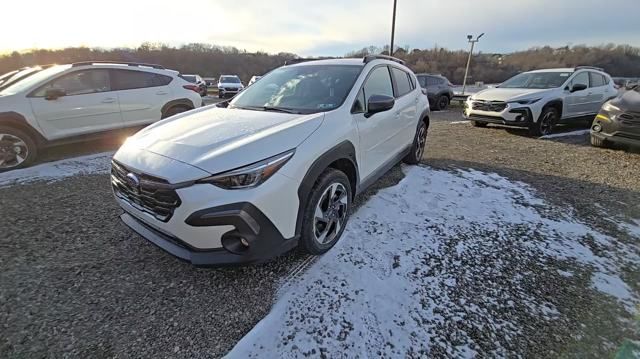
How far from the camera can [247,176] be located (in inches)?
80.1

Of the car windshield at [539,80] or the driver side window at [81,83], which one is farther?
the car windshield at [539,80]

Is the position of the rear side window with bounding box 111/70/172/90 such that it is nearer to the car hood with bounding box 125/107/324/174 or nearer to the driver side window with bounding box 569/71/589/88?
the car hood with bounding box 125/107/324/174

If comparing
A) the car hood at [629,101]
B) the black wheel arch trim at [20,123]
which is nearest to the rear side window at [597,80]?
the car hood at [629,101]

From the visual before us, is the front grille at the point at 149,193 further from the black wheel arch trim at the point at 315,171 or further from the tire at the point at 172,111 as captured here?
the tire at the point at 172,111

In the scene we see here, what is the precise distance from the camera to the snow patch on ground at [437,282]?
197 centimetres

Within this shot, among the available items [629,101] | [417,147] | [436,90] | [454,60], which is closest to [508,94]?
[629,101]

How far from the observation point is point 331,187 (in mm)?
2703

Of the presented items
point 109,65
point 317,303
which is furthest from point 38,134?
point 317,303

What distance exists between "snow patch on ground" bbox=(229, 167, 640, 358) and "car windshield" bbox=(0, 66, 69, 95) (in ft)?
18.9

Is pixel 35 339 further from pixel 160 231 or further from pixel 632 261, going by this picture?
pixel 632 261

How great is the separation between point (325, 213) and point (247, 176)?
91 cm

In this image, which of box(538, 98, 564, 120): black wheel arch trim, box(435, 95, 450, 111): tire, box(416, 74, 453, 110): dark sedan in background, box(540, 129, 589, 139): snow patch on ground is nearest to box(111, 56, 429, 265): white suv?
box(538, 98, 564, 120): black wheel arch trim

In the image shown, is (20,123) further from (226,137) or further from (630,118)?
(630,118)

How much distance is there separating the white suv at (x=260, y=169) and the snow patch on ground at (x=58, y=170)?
2854 millimetres
